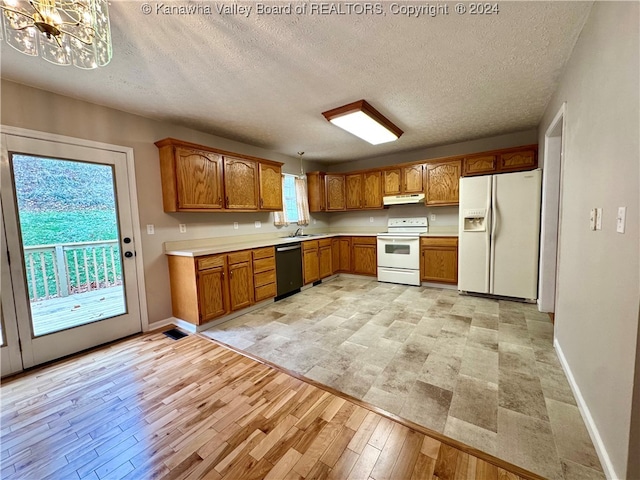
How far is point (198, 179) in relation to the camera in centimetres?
313

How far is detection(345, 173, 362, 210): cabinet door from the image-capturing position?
5.23 m

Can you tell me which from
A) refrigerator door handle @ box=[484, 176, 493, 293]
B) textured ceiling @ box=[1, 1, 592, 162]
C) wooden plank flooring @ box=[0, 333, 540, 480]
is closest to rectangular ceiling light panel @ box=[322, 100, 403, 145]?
textured ceiling @ box=[1, 1, 592, 162]

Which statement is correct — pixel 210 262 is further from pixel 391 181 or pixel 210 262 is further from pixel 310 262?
pixel 391 181

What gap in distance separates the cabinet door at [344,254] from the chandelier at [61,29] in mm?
4272

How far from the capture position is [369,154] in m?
5.06

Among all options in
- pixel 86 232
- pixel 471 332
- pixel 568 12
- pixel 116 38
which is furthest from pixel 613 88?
pixel 86 232

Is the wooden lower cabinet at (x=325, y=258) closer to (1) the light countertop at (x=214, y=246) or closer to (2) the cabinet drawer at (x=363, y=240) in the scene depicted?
(1) the light countertop at (x=214, y=246)

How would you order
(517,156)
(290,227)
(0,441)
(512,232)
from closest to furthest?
(0,441) → (512,232) → (517,156) → (290,227)

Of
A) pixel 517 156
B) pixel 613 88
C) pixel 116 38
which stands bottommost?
pixel 613 88

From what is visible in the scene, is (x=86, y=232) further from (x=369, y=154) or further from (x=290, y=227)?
(x=369, y=154)

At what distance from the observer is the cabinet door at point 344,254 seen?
17.2ft

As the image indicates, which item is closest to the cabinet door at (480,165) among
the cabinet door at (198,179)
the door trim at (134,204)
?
the cabinet door at (198,179)

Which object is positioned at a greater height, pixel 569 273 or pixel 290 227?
pixel 290 227

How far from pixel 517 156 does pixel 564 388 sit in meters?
3.16
